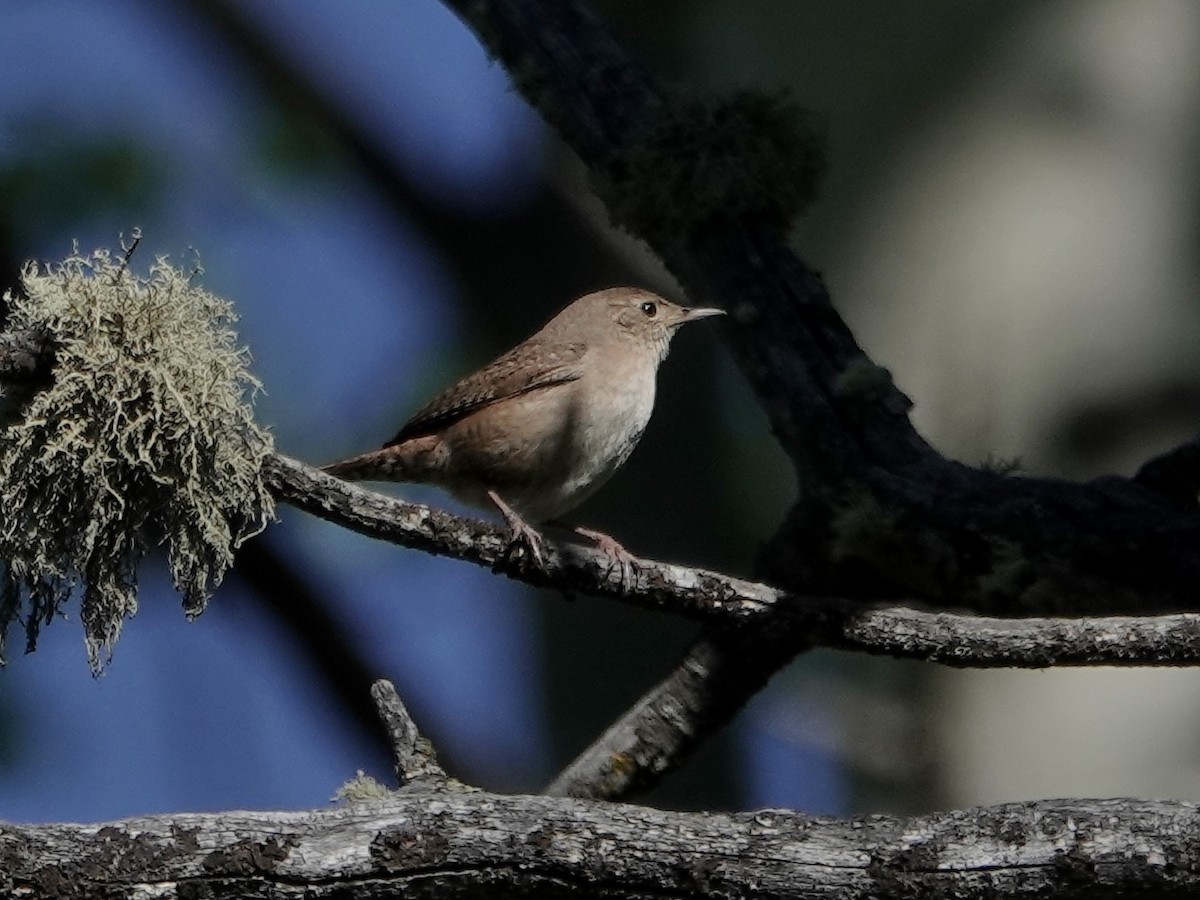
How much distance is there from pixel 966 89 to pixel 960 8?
0.33 meters

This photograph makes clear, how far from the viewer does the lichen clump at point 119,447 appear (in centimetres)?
275

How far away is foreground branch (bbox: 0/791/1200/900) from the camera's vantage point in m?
2.49

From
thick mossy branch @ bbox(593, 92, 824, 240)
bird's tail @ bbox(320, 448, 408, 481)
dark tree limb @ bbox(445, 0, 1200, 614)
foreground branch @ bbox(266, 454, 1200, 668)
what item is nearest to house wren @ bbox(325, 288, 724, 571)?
bird's tail @ bbox(320, 448, 408, 481)

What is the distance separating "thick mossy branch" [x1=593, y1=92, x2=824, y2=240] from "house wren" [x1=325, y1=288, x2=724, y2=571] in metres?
0.35

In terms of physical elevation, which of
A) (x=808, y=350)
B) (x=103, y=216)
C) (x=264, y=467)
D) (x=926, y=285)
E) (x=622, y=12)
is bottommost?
Result: (x=264, y=467)

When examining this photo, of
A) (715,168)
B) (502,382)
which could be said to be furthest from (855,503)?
(502,382)

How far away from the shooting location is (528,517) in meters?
4.82

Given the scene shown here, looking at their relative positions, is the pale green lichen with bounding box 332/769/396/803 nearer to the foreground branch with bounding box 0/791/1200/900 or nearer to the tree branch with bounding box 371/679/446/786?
the tree branch with bounding box 371/679/446/786

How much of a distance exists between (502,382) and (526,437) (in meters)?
0.23

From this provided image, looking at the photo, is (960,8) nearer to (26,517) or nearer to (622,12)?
(622,12)

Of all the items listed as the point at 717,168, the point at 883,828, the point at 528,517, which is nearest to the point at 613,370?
the point at 528,517

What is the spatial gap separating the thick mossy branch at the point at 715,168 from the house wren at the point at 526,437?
35 centimetres

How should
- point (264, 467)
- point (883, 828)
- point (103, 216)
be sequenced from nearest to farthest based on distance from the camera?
point (883, 828) → point (264, 467) → point (103, 216)

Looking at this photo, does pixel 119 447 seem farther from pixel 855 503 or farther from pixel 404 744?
pixel 855 503
